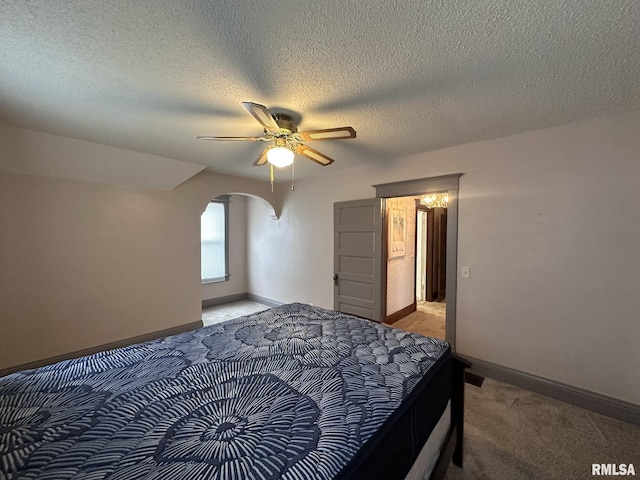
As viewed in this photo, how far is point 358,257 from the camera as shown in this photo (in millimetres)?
3676

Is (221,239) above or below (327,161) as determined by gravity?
below

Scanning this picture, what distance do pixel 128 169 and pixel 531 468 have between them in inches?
178

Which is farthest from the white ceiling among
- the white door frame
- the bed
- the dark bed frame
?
the dark bed frame

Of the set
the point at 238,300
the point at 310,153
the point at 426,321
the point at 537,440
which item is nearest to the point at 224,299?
the point at 238,300

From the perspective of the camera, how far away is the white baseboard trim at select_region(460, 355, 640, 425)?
6.44 feet

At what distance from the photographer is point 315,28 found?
121 centimetres

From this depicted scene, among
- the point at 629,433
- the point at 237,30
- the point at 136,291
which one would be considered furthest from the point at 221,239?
the point at 629,433

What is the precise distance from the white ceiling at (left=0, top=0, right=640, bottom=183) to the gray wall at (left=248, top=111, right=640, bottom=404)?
344mm

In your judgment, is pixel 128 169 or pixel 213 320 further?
pixel 213 320

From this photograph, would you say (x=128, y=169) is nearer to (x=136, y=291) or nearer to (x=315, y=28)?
(x=136, y=291)

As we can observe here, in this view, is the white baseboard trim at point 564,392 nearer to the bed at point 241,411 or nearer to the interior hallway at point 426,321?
the interior hallway at point 426,321

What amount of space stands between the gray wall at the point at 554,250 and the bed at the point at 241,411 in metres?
1.26

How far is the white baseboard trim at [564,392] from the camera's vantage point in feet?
6.44

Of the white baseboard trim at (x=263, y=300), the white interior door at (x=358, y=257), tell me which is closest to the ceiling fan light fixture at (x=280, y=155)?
the white interior door at (x=358, y=257)
